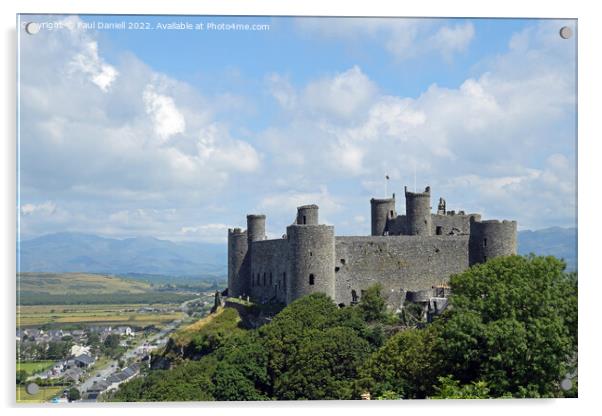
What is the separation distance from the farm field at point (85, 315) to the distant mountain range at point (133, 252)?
77 centimetres

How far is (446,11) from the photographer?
19.2 m

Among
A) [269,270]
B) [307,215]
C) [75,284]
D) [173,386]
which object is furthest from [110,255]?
[269,270]

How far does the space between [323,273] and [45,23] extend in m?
17.6

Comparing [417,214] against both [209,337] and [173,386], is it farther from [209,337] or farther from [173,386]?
[173,386]

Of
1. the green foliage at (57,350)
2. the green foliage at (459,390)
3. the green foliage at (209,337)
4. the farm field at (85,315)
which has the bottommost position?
the green foliage at (209,337)

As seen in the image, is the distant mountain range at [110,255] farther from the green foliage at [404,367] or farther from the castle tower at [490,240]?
the castle tower at [490,240]

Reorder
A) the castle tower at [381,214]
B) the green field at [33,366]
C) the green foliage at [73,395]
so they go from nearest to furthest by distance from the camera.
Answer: the green field at [33,366] < the green foliage at [73,395] < the castle tower at [381,214]

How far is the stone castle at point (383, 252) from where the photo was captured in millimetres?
35094

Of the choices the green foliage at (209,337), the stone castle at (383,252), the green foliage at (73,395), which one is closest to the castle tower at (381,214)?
the stone castle at (383,252)

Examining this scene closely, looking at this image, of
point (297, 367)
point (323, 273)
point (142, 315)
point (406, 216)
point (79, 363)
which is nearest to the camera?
point (79, 363)

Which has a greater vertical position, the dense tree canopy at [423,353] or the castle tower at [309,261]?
the castle tower at [309,261]

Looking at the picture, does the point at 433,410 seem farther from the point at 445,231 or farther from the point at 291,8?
the point at 445,231

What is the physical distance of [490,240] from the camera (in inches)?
1409

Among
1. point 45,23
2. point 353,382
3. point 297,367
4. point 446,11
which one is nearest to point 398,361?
point 353,382
